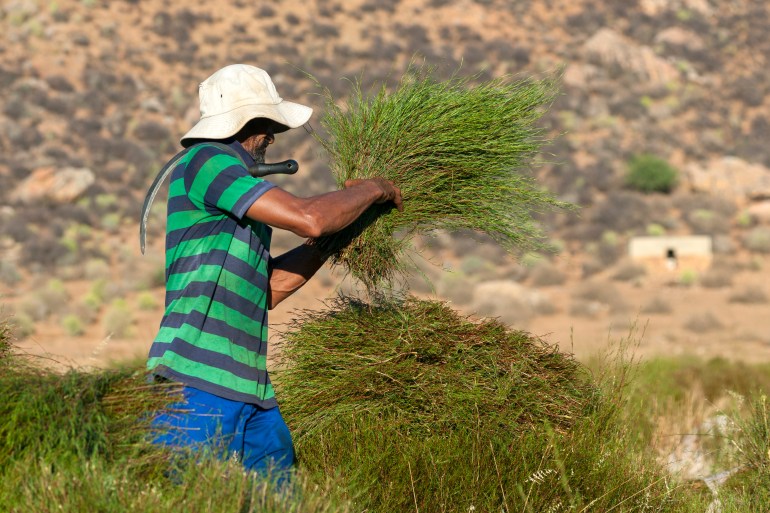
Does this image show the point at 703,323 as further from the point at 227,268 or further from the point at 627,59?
the point at 627,59

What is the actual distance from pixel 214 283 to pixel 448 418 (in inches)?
45.2

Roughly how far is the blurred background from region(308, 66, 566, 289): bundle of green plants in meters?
8.41

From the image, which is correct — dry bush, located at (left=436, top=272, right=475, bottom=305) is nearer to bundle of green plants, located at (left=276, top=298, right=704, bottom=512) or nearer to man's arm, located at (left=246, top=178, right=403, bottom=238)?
bundle of green plants, located at (left=276, top=298, right=704, bottom=512)

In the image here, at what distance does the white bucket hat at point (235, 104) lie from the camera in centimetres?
307

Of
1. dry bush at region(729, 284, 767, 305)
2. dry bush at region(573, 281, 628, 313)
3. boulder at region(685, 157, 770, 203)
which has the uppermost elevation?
boulder at region(685, 157, 770, 203)

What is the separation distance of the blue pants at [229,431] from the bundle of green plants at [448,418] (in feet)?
1.24

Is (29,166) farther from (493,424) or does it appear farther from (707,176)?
(493,424)

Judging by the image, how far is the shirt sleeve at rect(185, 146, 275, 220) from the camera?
282cm

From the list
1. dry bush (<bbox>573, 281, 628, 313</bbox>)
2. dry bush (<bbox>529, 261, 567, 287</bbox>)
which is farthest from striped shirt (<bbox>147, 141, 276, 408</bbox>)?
dry bush (<bbox>529, 261, 567, 287</bbox>)

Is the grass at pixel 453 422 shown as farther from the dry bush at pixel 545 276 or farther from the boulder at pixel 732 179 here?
the boulder at pixel 732 179

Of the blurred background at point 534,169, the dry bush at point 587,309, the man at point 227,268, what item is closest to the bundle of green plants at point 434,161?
the man at point 227,268

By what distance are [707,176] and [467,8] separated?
12298 mm

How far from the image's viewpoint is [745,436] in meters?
4.44

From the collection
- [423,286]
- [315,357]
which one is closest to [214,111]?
[315,357]
